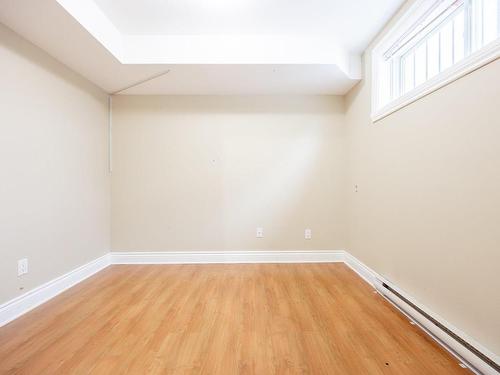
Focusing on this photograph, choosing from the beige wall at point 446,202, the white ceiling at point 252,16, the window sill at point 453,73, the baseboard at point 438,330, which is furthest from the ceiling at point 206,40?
the baseboard at point 438,330

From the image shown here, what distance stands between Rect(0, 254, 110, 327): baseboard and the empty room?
0.07 ft

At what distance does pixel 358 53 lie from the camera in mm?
2633

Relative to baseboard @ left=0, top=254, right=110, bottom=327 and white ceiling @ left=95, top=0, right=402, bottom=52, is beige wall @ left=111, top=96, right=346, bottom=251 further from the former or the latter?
white ceiling @ left=95, top=0, right=402, bottom=52

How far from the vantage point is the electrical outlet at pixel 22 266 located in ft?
6.06

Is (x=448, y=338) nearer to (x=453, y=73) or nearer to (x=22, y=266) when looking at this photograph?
(x=453, y=73)

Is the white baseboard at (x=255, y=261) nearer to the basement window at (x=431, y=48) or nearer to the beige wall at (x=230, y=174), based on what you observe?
the beige wall at (x=230, y=174)

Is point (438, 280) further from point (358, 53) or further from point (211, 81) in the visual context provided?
point (211, 81)

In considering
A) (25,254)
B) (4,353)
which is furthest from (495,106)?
(25,254)

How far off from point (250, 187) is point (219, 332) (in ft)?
6.00

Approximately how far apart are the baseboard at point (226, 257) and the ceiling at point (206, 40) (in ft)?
6.89

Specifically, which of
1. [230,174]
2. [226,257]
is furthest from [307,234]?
[230,174]

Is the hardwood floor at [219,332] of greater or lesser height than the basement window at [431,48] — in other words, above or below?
below

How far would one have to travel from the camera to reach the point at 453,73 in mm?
1412

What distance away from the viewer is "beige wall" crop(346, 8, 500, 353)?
1216mm
